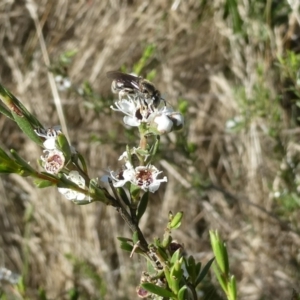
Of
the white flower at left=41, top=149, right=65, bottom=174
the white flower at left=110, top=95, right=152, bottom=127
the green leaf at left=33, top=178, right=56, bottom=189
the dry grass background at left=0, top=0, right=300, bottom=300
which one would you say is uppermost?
the white flower at left=41, top=149, right=65, bottom=174

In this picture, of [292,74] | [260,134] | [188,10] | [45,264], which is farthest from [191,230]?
[292,74]

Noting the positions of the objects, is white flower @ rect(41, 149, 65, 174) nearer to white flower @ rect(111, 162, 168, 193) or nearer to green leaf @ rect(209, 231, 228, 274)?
white flower @ rect(111, 162, 168, 193)

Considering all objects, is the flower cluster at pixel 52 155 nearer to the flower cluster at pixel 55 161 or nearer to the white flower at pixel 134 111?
the flower cluster at pixel 55 161

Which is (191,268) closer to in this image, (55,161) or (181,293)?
(181,293)

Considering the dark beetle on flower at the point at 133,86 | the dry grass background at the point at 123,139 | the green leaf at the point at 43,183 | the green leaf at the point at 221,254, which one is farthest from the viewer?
the dry grass background at the point at 123,139

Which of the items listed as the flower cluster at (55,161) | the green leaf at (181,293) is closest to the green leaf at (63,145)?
the flower cluster at (55,161)

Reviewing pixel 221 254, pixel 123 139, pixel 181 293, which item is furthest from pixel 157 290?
pixel 123 139

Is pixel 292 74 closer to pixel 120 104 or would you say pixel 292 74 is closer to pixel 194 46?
pixel 120 104

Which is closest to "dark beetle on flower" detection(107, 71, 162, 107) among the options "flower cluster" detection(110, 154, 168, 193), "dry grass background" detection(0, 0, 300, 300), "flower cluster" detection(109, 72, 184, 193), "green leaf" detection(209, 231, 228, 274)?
"flower cluster" detection(109, 72, 184, 193)
